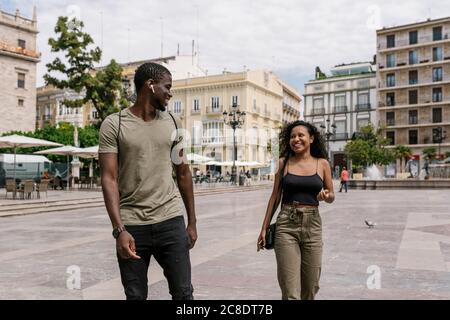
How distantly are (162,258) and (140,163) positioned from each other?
0.52 meters

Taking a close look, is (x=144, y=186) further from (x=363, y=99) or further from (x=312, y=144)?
(x=363, y=99)

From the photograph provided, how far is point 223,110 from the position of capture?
175 feet

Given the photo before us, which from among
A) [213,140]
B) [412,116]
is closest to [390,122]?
[412,116]

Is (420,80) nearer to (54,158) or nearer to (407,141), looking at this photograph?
(407,141)

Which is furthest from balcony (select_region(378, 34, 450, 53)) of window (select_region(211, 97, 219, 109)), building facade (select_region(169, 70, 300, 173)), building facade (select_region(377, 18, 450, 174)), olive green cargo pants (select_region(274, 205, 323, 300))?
olive green cargo pants (select_region(274, 205, 323, 300))

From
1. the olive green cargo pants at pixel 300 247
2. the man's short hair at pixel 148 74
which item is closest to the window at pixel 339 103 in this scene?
the olive green cargo pants at pixel 300 247

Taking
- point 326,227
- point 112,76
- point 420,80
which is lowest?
point 326,227

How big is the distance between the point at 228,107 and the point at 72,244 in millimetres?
47138

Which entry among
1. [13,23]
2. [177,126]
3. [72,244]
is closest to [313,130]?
[177,126]

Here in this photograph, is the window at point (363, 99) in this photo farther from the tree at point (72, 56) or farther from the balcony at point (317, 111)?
the tree at point (72, 56)

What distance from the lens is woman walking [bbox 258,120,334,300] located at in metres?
3.04

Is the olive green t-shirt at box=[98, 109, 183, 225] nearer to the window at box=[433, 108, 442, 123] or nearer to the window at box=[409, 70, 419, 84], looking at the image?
the window at box=[433, 108, 442, 123]

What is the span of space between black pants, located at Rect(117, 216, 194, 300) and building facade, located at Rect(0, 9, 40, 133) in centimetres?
4112
